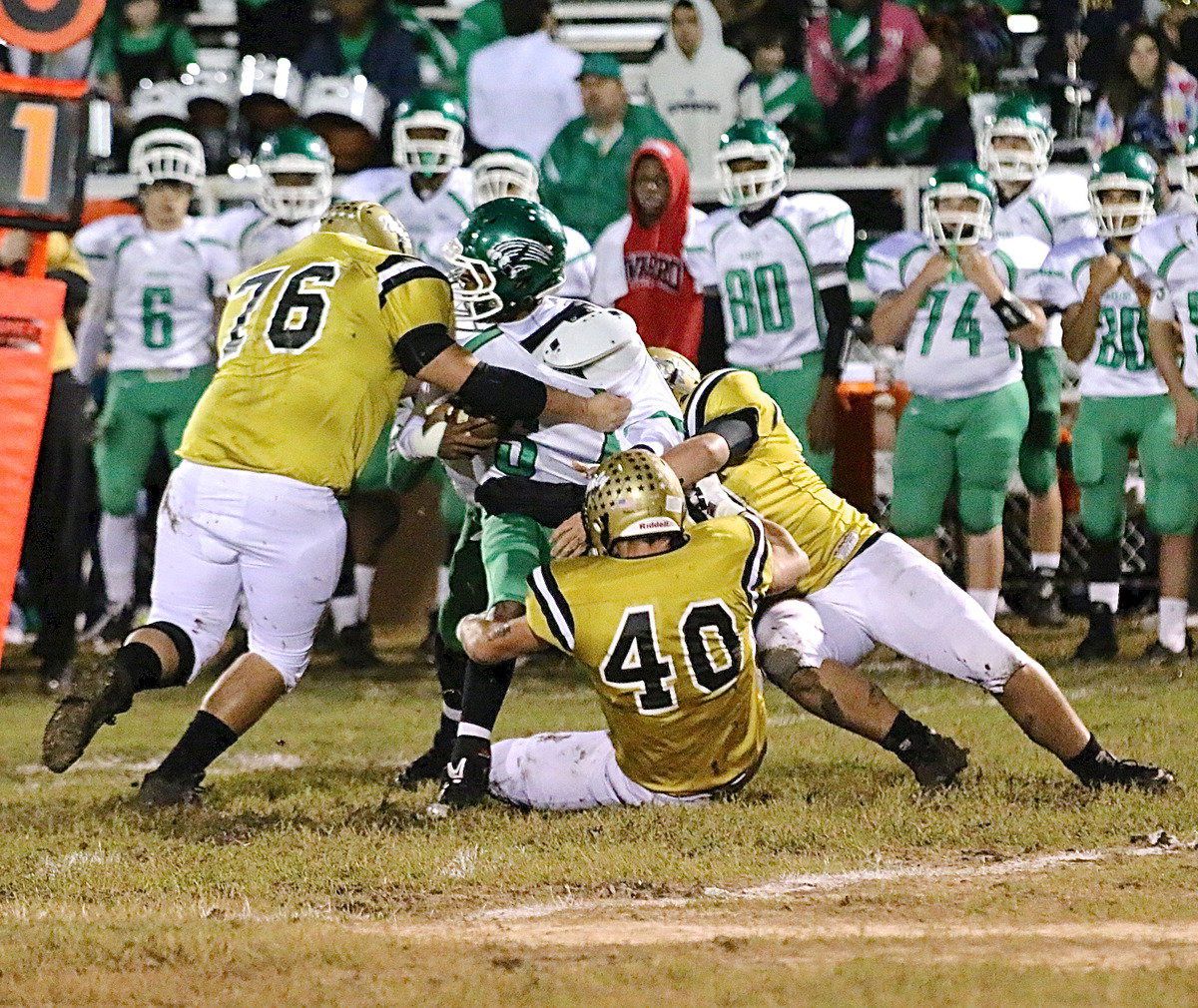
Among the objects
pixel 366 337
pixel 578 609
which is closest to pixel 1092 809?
pixel 578 609

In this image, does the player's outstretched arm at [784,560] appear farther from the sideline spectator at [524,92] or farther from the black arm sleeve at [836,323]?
the sideline spectator at [524,92]

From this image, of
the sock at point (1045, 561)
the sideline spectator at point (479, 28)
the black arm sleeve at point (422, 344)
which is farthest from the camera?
the sideline spectator at point (479, 28)

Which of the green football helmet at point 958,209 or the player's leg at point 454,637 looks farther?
the green football helmet at point 958,209

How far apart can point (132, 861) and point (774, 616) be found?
6.44 ft

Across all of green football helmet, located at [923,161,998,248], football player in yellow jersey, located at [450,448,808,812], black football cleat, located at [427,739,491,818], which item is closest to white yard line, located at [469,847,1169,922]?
football player in yellow jersey, located at [450,448,808,812]

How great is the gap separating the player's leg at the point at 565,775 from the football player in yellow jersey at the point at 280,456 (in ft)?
2.41

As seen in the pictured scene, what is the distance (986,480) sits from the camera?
909 centimetres

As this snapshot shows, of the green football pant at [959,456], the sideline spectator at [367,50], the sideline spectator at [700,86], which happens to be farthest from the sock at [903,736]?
the sideline spectator at [367,50]

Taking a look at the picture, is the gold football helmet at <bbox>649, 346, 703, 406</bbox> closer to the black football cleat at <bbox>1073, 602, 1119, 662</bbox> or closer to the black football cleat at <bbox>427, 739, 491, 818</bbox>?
the black football cleat at <bbox>427, 739, 491, 818</bbox>

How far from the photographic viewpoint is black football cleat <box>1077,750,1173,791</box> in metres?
5.95

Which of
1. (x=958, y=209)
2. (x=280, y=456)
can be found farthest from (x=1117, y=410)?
(x=280, y=456)

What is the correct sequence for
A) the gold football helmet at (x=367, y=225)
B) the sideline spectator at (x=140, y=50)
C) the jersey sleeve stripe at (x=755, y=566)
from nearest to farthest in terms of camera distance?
the jersey sleeve stripe at (x=755, y=566)
the gold football helmet at (x=367, y=225)
the sideline spectator at (x=140, y=50)

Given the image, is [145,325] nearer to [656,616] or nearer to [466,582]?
[466,582]

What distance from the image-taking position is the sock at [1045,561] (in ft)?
32.3
